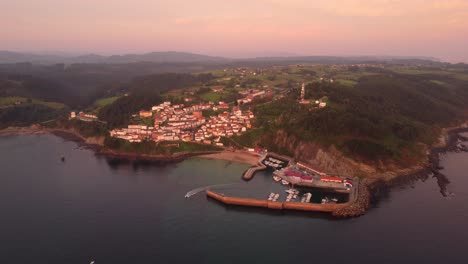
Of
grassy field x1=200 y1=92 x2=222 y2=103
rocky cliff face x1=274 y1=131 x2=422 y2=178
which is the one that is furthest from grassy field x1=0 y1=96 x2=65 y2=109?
rocky cliff face x1=274 y1=131 x2=422 y2=178

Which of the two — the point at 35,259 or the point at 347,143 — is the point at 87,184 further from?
the point at 347,143

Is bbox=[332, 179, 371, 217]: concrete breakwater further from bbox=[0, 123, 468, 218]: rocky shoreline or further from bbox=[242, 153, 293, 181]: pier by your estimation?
bbox=[242, 153, 293, 181]: pier

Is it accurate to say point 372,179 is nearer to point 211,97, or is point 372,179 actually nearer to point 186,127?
point 186,127

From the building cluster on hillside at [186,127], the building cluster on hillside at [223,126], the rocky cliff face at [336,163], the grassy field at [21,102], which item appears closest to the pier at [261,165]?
the rocky cliff face at [336,163]

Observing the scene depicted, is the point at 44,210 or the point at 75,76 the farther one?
the point at 75,76

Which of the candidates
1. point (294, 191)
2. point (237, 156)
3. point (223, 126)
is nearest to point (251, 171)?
point (237, 156)

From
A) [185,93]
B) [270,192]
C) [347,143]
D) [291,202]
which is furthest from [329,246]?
[185,93]
